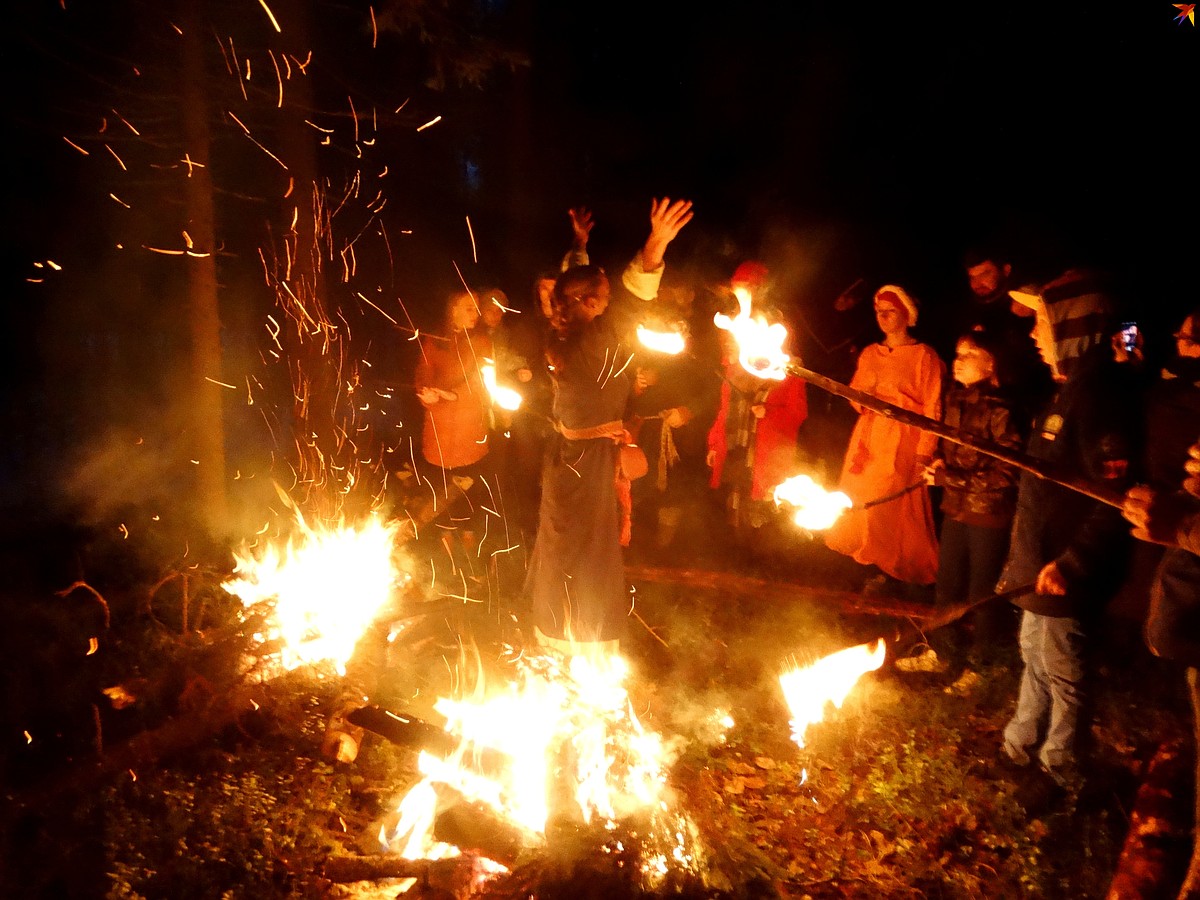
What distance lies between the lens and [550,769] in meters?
3.97

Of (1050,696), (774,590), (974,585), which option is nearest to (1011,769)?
(1050,696)

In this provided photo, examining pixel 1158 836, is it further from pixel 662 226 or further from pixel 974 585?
pixel 662 226

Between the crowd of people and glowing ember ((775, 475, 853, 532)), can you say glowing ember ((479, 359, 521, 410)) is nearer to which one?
the crowd of people

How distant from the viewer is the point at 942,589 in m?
5.54

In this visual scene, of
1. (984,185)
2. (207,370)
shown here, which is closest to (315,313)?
(207,370)

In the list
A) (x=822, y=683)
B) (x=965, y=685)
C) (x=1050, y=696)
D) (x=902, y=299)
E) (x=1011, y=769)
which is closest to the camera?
(x=1050, y=696)

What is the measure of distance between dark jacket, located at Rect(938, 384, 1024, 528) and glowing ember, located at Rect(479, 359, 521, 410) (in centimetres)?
304

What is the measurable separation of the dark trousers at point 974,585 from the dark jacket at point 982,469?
0.37ft

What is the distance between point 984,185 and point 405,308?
26.9 ft

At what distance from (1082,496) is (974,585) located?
1550 mm

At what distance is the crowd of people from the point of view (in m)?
3.72

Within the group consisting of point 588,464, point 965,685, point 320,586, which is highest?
point 588,464

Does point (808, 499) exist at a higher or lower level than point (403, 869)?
higher

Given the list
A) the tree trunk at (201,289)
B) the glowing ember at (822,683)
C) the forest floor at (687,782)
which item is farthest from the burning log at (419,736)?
the tree trunk at (201,289)
